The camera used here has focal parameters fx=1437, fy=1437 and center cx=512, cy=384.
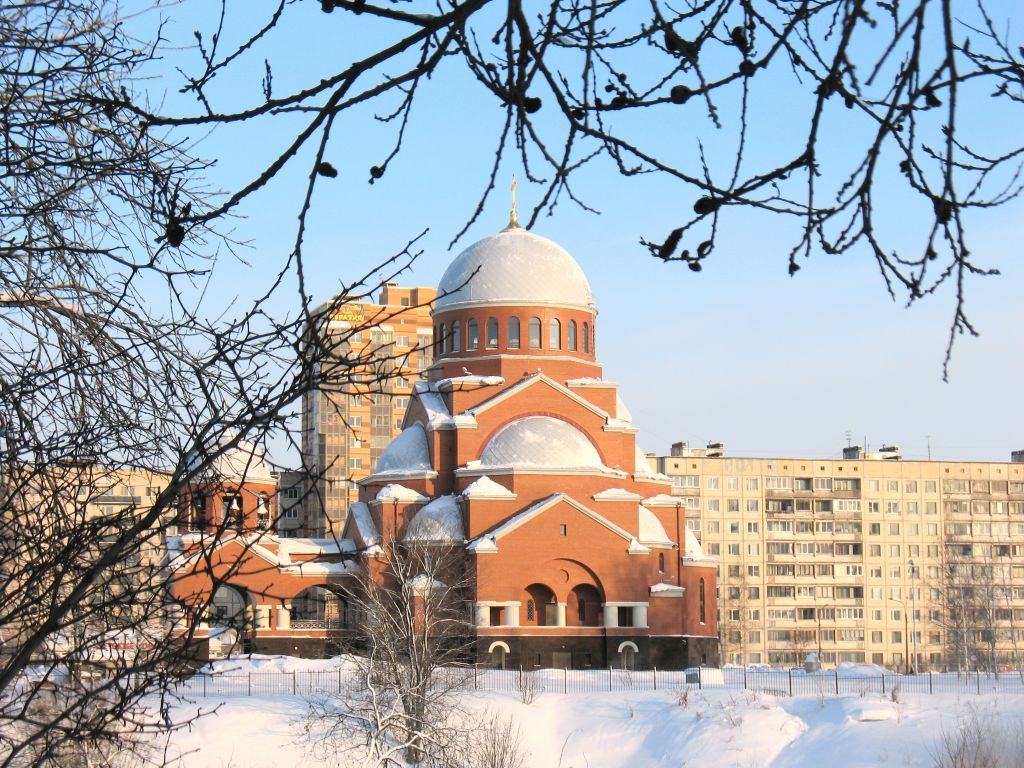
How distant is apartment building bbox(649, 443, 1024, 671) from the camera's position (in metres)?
61.7

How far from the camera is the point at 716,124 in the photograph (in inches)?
125

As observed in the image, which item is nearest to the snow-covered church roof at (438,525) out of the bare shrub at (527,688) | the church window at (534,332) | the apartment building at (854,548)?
the church window at (534,332)

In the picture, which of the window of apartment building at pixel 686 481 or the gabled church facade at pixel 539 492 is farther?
the window of apartment building at pixel 686 481

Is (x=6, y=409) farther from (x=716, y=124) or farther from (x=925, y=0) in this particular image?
(x=925, y=0)

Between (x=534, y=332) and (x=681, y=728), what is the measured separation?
1397 cm

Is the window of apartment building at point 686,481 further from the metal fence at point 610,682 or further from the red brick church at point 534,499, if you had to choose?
the metal fence at point 610,682

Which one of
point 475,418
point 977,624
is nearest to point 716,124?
point 475,418

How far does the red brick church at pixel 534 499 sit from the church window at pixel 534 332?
0.09 feet

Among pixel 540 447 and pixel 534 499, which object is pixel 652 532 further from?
pixel 540 447

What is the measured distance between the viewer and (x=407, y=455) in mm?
37625

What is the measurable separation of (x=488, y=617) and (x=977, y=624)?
34.1 meters

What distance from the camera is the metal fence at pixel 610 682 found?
2853cm

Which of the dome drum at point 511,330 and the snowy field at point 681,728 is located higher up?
the dome drum at point 511,330

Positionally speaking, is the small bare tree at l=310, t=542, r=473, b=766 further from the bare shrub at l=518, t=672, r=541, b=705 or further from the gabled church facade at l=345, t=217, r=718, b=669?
the bare shrub at l=518, t=672, r=541, b=705
